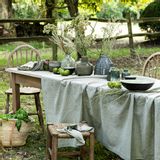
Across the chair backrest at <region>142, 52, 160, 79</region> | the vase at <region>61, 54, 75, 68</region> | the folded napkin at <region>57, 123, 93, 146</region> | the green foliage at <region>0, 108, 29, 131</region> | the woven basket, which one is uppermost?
the vase at <region>61, 54, 75, 68</region>

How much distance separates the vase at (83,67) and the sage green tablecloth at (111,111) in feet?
0.45

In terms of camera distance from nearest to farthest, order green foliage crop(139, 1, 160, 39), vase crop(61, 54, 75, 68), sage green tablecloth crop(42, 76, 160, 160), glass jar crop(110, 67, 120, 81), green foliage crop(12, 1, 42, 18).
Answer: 1. sage green tablecloth crop(42, 76, 160, 160)
2. glass jar crop(110, 67, 120, 81)
3. vase crop(61, 54, 75, 68)
4. green foliage crop(139, 1, 160, 39)
5. green foliage crop(12, 1, 42, 18)

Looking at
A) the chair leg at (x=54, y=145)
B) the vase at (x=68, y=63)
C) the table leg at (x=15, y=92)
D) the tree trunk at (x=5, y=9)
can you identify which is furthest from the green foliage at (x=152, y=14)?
the chair leg at (x=54, y=145)

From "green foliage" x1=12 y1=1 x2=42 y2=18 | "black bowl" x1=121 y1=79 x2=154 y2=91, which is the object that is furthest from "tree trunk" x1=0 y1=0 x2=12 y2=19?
"black bowl" x1=121 y1=79 x2=154 y2=91

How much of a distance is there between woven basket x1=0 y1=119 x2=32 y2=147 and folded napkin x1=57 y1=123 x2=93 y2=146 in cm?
94

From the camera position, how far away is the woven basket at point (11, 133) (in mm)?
4324

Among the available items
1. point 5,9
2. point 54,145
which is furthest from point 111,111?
point 5,9

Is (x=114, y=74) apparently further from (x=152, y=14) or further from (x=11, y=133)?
(x=152, y=14)

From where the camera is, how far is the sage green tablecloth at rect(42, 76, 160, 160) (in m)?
3.19

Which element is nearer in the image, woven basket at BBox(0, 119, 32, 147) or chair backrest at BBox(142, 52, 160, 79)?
woven basket at BBox(0, 119, 32, 147)

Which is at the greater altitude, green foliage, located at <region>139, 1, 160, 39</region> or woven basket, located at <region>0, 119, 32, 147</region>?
green foliage, located at <region>139, 1, 160, 39</region>

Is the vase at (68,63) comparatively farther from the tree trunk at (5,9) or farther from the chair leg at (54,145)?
the tree trunk at (5,9)

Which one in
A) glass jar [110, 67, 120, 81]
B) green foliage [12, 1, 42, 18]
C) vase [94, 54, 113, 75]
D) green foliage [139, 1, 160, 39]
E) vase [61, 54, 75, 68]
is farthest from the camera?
green foliage [12, 1, 42, 18]

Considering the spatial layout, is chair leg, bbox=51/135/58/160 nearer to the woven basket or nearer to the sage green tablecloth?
the sage green tablecloth
